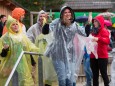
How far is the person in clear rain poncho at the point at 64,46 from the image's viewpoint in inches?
306

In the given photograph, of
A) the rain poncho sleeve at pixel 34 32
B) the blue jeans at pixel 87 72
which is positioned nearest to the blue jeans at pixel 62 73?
the rain poncho sleeve at pixel 34 32

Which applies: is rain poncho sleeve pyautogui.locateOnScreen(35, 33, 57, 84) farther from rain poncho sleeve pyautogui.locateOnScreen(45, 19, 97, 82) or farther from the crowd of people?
rain poncho sleeve pyautogui.locateOnScreen(45, 19, 97, 82)

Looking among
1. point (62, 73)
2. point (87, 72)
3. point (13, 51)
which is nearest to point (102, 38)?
point (87, 72)

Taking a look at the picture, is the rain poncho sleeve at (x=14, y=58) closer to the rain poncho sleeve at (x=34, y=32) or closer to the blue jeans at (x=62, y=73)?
the blue jeans at (x=62, y=73)

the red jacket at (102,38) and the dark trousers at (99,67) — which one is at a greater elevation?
the red jacket at (102,38)

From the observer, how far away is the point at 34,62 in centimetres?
789

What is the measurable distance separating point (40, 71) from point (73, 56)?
0.63m

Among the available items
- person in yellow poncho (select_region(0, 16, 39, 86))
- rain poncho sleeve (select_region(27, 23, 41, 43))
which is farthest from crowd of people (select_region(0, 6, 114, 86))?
rain poncho sleeve (select_region(27, 23, 41, 43))

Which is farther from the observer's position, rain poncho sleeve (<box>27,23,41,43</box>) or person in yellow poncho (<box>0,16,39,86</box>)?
rain poncho sleeve (<box>27,23,41,43</box>)

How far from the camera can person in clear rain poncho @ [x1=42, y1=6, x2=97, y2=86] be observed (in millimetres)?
7766

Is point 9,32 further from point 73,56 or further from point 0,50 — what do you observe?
point 73,56

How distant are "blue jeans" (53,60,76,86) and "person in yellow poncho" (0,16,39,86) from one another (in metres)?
0.47

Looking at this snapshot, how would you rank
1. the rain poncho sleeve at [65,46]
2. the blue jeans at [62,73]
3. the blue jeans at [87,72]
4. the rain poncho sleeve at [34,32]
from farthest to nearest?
the blue jeans at [87,72] < the rain poncho sleeve at [34,32] < the rain poncho sleeve at [65,46] < the blue jeans at [62,73]

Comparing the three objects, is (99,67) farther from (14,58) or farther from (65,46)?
(14,58)
